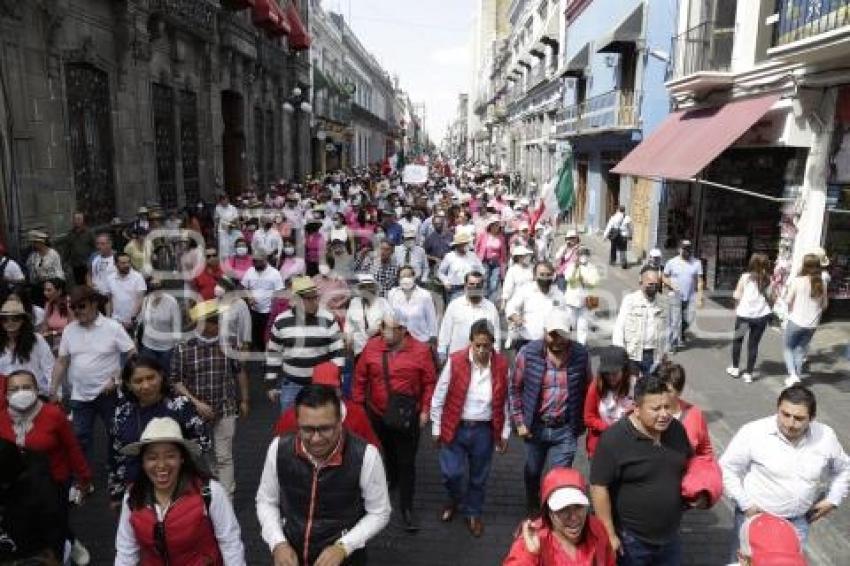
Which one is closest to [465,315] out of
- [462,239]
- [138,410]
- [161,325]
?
[462,239]

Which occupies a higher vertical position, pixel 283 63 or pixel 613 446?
pixel 283 63

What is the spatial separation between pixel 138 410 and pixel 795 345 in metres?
7.50

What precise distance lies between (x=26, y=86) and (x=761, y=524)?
1128cm

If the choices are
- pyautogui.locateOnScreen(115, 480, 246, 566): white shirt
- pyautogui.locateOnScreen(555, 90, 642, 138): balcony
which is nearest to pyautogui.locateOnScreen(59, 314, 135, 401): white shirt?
pyautogui.locateOnScreen(115, 480, 246, 566): white shirt

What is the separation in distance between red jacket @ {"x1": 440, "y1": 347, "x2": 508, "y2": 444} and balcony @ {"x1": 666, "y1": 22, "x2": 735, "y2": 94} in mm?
9951

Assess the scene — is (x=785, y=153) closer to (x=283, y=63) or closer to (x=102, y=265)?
(x=102, y=265)

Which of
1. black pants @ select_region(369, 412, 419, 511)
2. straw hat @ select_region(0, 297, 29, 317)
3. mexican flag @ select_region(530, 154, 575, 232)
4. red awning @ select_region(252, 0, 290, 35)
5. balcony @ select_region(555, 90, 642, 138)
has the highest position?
red awning @ select_region(252, 0, 290, 35)

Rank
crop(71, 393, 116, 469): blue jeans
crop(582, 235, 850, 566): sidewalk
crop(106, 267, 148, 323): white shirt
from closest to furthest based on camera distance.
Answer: crop(582, 235, 850, 566): sidewalk
crop(71, 393, 116, 469): blue jeans
crop(106, 267, 148, 323): white shirt

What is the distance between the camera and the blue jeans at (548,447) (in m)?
4.73

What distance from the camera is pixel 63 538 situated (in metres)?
3.55

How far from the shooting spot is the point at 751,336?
845 cm

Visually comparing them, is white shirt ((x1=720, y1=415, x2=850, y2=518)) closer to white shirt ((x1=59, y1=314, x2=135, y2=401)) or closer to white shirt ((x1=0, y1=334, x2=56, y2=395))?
white shirt ((x1=59, y1=314, x2=135, y2=401))

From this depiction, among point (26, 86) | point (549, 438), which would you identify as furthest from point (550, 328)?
point (26, 86)

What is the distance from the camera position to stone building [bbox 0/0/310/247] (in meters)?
10.1
